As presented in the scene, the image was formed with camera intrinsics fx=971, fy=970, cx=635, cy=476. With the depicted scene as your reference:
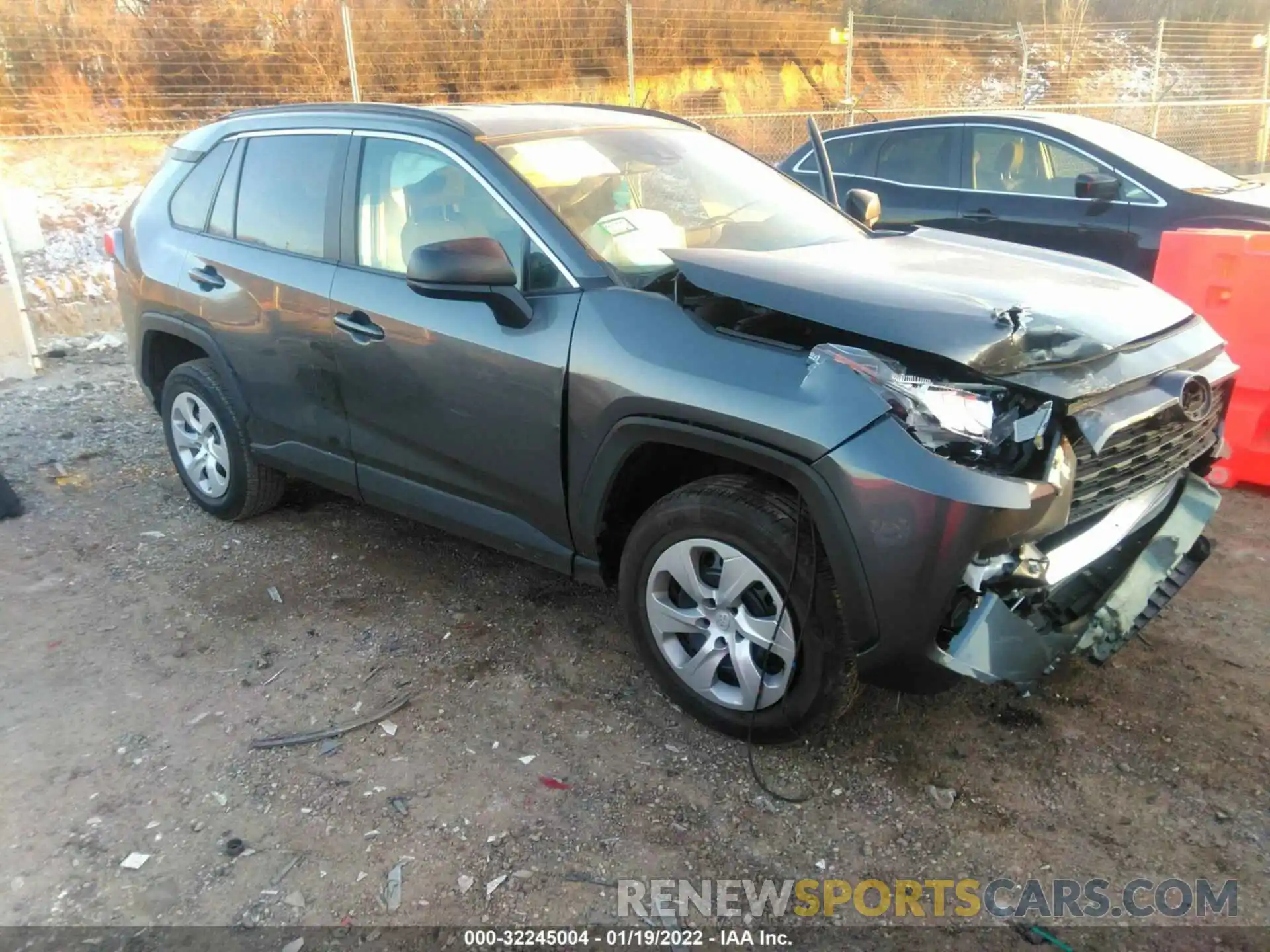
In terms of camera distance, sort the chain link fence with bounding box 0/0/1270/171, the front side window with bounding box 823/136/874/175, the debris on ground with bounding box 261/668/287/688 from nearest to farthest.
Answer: the debris on ground with bounding box 261/668/287/688 → the front side window with bounding box 823/136/874/175 → the chain link fence with bounding box 0/0/1270/171

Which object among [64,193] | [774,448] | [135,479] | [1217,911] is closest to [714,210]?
[774,448]


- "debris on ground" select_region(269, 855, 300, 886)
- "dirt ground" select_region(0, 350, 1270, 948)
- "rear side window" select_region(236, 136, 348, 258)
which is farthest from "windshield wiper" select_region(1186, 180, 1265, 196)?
"debris on ground" select_region(269, 855, 300, 886)

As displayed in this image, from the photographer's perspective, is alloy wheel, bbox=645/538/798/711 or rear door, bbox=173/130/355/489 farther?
rear door, bbox=173/130/355/489

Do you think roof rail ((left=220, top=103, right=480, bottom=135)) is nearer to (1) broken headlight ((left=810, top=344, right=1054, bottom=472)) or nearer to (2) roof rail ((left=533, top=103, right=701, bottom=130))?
(2) roof rail ((left=533, top=103, right=701, bottom=130))

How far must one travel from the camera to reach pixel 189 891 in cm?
253

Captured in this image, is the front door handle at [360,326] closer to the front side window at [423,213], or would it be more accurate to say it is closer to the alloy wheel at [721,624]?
the front side window at [423,213]

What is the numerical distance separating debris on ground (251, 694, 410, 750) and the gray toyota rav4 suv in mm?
736

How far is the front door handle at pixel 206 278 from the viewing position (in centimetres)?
423

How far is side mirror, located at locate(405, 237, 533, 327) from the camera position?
3.01 meters

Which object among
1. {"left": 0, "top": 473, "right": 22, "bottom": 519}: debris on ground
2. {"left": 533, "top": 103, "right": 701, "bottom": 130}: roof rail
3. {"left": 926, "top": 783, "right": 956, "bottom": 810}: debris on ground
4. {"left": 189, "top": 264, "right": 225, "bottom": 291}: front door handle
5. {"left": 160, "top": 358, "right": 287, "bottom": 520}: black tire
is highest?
{"left": 533, "top": 103, "right": 701, "bottom": 130}: roof rail

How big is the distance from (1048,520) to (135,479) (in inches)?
191

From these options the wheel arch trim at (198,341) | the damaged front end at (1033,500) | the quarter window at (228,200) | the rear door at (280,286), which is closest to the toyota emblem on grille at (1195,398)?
the damaged front end at (1033,500)

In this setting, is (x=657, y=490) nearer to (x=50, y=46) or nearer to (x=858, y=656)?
(x=858, y=656)

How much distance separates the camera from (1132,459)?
2.74 m
